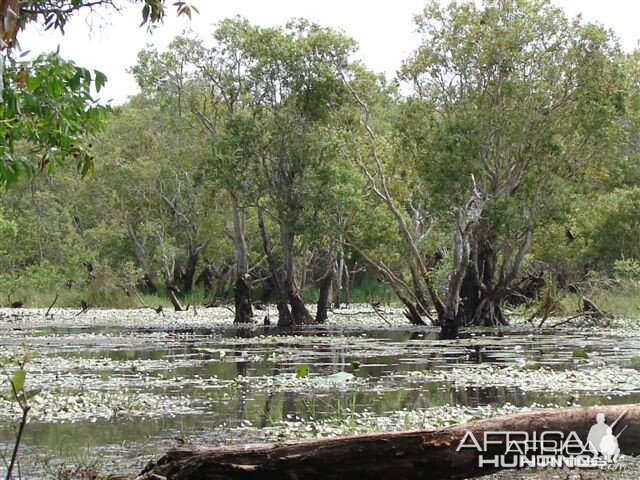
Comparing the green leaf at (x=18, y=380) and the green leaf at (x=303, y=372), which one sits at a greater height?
the green leaf at (x=18, y=380)

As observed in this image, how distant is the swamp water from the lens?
10.4 metres

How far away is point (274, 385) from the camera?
50.0 feet

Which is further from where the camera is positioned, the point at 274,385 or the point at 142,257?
the point at 142,257

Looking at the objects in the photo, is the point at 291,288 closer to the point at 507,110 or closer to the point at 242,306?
the point at 242,306

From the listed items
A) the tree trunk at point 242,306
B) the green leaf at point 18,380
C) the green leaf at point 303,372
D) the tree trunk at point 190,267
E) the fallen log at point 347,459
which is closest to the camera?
the green leaf at point 18,380

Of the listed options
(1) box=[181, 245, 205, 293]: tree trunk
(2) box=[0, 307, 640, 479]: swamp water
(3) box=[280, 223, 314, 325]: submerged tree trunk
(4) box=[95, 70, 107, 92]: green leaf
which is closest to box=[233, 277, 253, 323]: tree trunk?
(3) box=[280, 223, 314, 325]: submerged tree trunk

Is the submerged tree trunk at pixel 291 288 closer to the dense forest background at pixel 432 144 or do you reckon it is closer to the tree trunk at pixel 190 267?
the dense forest background at pixel 432 144

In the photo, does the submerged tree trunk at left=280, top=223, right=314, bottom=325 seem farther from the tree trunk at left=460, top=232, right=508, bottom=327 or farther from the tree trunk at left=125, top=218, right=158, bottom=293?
the tree trunk at left=125, top=218, right=158, bottom=293

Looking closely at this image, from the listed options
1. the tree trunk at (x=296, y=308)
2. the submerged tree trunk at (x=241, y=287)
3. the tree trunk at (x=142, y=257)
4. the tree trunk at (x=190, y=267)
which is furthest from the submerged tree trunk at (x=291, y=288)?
the tree trunk at (x=142, y=257)

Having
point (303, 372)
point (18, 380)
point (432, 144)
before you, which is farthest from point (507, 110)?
point (18, 380)

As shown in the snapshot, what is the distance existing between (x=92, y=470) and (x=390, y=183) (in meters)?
31.3

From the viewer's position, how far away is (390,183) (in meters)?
38.7

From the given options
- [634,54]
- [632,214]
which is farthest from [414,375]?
[634,54]

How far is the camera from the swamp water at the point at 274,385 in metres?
10.4
